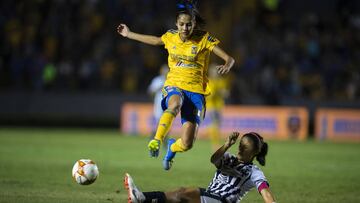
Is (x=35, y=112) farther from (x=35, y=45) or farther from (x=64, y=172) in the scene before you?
(x=64, y=172)

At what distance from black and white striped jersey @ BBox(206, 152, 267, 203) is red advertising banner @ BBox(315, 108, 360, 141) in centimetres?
1683

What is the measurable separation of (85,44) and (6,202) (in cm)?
1839

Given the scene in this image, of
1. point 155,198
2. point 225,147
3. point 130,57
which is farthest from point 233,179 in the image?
point 130,57

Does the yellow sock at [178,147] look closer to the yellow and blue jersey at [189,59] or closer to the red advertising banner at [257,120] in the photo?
the yellow and blue jersey at [189,59]

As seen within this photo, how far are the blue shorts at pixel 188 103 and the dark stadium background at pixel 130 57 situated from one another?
16.2 m

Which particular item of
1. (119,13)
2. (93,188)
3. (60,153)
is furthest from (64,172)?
(119,13)

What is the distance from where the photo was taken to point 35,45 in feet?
87.0

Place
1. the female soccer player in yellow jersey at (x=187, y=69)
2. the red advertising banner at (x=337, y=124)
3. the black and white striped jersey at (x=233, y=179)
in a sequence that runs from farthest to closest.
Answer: the red advertising banner at (x=337, y=124)
the female soccer player in yellow jersey at (x=187, y=69)
the black and white striped jersey at (x=233, y=179)

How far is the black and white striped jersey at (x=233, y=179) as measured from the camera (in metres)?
7.91

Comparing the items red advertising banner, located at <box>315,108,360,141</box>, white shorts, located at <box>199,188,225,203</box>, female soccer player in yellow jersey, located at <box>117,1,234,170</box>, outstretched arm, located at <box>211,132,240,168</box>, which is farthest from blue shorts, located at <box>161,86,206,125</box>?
red advertising banner, located at <box>315,108,360,141</box>

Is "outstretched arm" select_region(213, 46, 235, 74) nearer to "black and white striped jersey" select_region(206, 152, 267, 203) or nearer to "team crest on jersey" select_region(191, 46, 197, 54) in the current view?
"team crest on jersey" select_region(191, 46, 197, 54)

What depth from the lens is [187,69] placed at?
9.89m

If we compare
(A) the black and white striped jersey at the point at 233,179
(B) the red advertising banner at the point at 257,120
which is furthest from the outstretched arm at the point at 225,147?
(B) the red advertising banner at the point at 257,120

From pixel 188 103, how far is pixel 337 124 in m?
15.8
